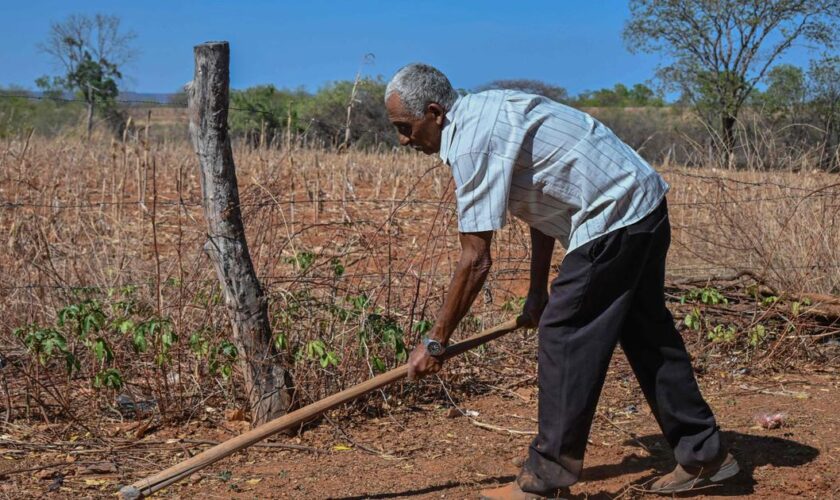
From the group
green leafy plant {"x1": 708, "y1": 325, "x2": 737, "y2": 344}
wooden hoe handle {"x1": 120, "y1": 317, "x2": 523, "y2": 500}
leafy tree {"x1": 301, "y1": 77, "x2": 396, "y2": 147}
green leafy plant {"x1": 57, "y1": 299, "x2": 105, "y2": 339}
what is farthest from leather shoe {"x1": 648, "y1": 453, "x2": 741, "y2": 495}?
leafy tree {"x1": 301, "y1": 77, "x2": 396, "y2": 147}

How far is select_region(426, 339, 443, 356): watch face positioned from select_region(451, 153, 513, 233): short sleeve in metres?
0.47

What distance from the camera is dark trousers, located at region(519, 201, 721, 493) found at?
3.20m

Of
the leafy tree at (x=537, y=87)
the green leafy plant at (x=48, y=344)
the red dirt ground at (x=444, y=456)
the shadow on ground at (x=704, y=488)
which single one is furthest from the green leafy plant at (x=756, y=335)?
the leafy tree at (x=537, y=87)

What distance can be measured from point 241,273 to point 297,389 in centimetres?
62

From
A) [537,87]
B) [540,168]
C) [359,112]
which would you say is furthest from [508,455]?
[537,87]

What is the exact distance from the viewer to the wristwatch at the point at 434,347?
3289mm

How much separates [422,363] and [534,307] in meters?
0.62

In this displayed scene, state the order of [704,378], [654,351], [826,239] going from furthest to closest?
[826,239] < [704,378] < [654,351]

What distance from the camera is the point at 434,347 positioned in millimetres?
3295

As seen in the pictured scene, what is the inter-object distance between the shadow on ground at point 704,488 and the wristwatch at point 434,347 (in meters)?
0.73

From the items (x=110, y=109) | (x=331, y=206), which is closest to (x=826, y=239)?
(x=331, y=206)

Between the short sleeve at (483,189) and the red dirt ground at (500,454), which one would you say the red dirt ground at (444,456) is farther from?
the short sleeve at (483,189)

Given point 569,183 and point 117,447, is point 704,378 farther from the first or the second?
point 117,447

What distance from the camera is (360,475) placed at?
390cm
